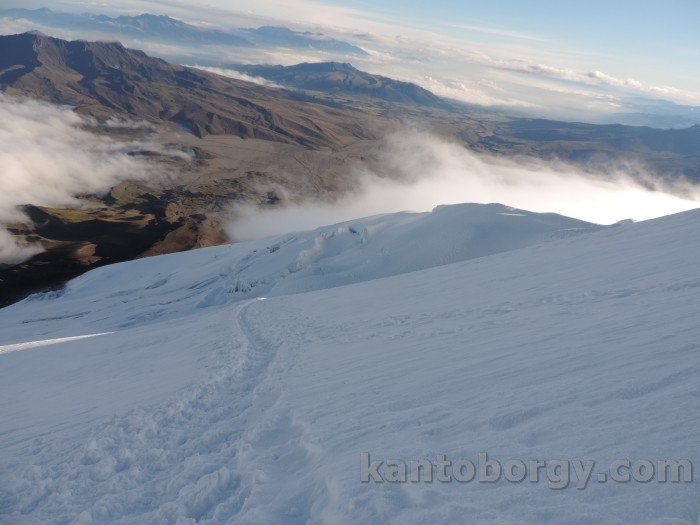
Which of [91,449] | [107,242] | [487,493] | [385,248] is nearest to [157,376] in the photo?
[91,449]

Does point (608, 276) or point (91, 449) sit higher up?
point (608, 276)

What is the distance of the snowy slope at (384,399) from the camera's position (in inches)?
223

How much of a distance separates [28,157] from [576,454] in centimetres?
21748

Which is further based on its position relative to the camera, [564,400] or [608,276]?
[608,276]

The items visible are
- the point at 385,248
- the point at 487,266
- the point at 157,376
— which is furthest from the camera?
the point at 385,248

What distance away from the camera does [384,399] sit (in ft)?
28.2

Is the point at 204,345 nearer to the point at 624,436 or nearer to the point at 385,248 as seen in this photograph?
the point at 624,436

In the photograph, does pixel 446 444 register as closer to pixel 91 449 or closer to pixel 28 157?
pixel 91 449

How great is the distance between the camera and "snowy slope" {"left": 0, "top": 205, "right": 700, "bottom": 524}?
5.66 meters

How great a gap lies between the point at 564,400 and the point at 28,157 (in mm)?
216631

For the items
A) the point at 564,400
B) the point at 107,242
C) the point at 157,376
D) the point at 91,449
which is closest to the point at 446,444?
the point at 564,400

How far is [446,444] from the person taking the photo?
653 cm

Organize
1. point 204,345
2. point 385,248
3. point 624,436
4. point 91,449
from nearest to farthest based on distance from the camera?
point 624,436 → point 91,449 → point 204,345 → point 385,248

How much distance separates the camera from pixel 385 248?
3603 cm
